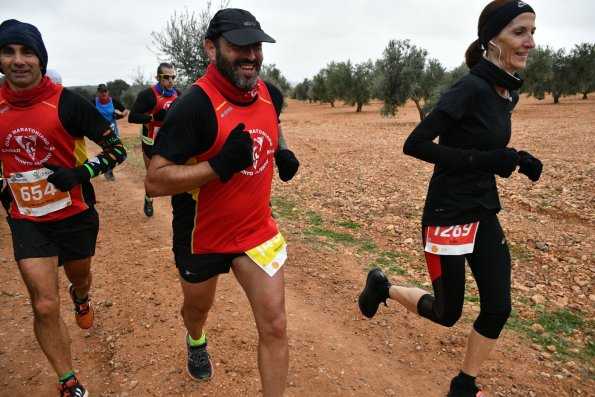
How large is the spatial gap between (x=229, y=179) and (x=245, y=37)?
0.77 m

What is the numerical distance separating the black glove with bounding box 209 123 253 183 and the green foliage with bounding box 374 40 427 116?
24.5m

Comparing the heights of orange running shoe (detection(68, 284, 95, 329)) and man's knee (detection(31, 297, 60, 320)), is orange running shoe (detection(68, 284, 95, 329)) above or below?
below

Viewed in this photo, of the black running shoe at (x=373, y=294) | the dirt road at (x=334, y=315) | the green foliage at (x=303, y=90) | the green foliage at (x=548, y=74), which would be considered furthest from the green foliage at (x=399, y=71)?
the green foliage at (x=303, y=90)

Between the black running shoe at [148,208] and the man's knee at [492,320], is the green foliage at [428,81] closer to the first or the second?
the black running shoe at [148,208]

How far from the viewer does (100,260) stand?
209 inches

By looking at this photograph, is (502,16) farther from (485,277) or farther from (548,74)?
(548,74)

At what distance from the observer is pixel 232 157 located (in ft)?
6.97

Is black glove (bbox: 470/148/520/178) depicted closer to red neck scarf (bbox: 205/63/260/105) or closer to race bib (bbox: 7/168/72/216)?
red neck scarf (bbox: 205/63/260/105)

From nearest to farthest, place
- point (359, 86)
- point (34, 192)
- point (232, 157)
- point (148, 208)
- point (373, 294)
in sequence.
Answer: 1. point (232, 157)
2. point (34, 192)
3. point (373, 294)
4. point (148, 208)
5. point (359, 86)

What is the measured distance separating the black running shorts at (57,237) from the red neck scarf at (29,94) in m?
0.82

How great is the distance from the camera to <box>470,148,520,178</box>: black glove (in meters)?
2.39


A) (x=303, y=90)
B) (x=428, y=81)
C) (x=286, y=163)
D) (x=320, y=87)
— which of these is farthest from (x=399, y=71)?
(x=303, y=90)

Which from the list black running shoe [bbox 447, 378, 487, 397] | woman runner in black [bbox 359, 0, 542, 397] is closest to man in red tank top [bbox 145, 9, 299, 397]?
woman runner in black [bbox 359, 0, 542, 397]

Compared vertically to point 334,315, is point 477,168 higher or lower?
higher
